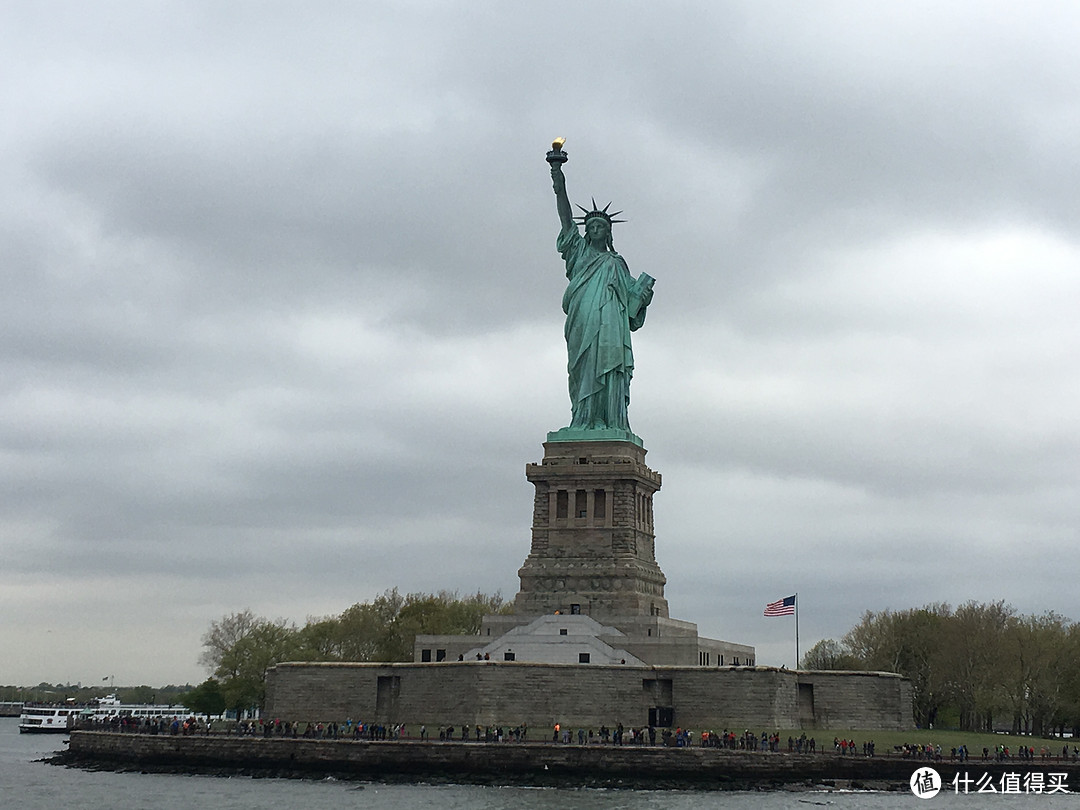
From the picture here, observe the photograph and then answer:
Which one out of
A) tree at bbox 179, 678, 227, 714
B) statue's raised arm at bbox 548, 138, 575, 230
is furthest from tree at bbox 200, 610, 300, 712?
statue's raised arm at bbox 548, 138, 575, 230

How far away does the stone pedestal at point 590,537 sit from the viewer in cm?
5597

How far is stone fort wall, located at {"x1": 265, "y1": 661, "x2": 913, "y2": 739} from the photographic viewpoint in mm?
47875

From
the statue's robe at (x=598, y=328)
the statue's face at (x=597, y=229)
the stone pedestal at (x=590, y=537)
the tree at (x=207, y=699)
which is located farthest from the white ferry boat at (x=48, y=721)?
the statue's face at (x=597, y=229)

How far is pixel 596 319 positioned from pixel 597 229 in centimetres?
458

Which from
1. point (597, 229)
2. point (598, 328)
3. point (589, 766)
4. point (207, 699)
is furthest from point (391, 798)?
point (207, 699)

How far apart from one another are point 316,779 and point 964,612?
128 feet

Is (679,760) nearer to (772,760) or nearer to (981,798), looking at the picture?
(772,760)

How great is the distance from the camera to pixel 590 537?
57.4 m

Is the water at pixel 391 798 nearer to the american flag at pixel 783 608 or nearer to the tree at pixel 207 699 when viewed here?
the american flag at pixel 783 608

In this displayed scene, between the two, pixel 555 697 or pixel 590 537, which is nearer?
pixel 555 697

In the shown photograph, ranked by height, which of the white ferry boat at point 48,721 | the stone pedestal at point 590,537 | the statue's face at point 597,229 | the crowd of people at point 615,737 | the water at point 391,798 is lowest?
the water at point 391,798

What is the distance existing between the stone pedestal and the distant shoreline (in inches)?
471

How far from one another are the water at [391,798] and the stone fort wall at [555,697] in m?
6.10

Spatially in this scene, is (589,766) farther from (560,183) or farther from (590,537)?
(560,183)
